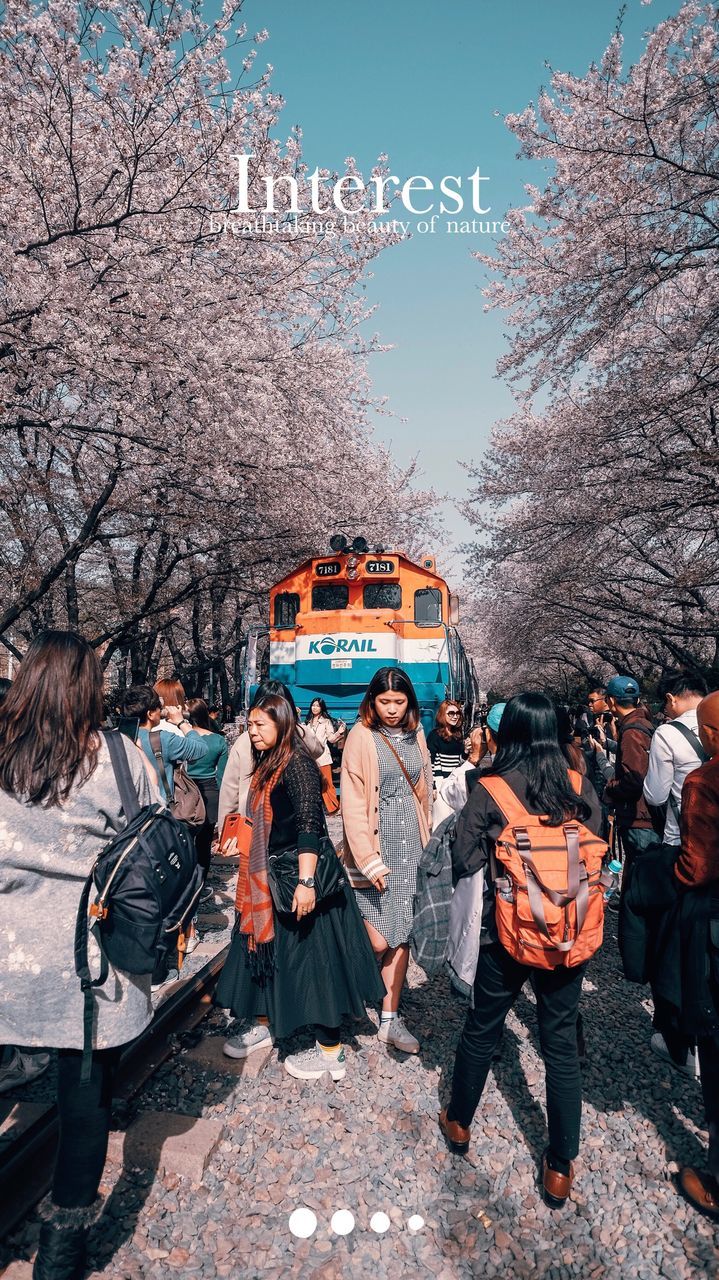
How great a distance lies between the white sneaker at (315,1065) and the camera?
11.5 ft

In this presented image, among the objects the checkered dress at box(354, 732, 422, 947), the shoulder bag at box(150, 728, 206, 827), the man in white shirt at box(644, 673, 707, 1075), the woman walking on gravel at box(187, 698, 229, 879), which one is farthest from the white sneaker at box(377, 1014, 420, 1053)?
the woman walking on gravel at box(187, 698, 229, 879)

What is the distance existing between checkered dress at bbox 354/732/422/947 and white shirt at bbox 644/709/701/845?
54.6 inches

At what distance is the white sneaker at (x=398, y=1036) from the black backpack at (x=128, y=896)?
2091 mm

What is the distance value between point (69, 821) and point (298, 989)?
1932 mm

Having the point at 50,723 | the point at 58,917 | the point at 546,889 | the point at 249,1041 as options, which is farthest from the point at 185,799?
the point at 546,889

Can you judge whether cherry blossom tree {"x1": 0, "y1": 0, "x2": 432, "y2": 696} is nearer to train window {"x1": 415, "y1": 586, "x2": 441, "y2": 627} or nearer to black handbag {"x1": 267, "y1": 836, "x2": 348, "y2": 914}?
train window {"x1": 415, "y1": 586, "x2": 441, "y2": 627}

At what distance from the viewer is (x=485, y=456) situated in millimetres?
19031

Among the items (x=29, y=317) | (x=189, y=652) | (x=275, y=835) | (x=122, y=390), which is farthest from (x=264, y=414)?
(x=189, y=652)

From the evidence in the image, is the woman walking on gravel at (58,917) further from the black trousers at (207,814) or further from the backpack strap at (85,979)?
the black trousers at (207,814)

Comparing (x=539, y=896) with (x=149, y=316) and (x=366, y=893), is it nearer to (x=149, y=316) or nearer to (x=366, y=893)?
(x=366, y=893)

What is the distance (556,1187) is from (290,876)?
1647 millimetres

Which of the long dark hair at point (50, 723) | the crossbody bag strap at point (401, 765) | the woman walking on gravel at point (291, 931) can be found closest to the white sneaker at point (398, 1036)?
the woman walking on gravel at point (291, 931)

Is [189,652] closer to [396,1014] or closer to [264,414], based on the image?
[264,414]

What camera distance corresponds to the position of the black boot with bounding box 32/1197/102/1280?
6.89 ft
